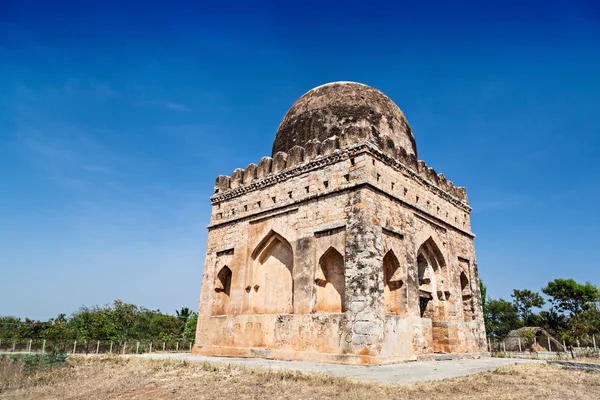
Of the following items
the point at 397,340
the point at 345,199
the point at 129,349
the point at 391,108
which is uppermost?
the point at 391,108

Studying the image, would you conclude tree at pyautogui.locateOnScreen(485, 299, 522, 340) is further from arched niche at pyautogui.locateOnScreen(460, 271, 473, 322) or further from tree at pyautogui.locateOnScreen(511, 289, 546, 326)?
arched niche at pyautogui.locateOnScreen(460, 271, 473, 322)

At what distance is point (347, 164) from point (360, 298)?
335 centimetres

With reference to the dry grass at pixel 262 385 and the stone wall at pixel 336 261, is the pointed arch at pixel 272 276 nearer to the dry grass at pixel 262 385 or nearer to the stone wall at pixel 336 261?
the stone wall at pixel 336 261

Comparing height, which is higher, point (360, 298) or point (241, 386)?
point (360, 298)

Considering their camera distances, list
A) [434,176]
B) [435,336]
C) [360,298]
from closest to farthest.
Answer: [360,298] → [435,336] → [434,176]

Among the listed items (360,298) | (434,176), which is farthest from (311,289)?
(434,176)

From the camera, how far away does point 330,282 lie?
941cm

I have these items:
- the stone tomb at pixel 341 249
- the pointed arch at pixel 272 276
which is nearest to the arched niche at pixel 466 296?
the stone tomb at pixel 341 249

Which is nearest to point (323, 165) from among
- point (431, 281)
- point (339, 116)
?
point (339, 116)

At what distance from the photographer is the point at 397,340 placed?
28.3ft

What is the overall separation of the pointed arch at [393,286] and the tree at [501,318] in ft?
105

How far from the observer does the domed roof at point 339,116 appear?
11727 millimetres

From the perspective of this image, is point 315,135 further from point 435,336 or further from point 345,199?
point 435,336

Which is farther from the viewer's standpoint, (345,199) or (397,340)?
(345,199)
